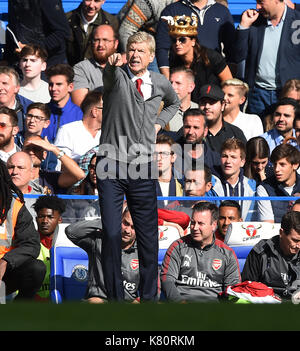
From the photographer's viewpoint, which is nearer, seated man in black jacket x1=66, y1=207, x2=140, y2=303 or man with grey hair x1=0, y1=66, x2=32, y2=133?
seated man in black jacket x1=66, y1=207, x2=140, y2=303

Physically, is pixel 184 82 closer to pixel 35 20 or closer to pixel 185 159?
pixel 185 159

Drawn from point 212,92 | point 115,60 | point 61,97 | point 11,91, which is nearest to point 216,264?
point 115,60

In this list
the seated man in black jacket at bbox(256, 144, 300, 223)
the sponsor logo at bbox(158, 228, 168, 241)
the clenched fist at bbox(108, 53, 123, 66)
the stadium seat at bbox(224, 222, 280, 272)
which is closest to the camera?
the clenched fist at bbox(108, 53, 123, 66)

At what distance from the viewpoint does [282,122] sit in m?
8.37

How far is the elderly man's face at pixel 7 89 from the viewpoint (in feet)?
26.5

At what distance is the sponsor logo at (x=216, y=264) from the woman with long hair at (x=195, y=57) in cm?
299

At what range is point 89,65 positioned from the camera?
334 inches

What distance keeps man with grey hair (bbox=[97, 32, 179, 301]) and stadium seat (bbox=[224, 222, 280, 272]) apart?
138cm

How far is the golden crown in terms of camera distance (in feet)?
27.7

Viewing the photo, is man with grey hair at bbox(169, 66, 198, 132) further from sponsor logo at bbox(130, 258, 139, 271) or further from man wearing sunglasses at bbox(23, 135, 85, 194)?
sponsor logo at bbox(130, 258, 139, 271)

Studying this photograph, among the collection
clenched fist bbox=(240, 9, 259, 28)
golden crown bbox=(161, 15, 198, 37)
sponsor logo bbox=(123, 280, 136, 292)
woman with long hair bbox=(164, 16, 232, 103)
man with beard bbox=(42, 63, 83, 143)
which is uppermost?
clenched fist bbox=(240, 9, 259, 28)

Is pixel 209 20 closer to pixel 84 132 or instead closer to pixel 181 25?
pixel 181 25

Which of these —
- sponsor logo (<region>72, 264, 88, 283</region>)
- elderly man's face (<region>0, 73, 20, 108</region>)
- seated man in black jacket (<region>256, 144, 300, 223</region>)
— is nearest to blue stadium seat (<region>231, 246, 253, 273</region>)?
seated man in black jacket (<region>256, 144, 300, 223</region>)

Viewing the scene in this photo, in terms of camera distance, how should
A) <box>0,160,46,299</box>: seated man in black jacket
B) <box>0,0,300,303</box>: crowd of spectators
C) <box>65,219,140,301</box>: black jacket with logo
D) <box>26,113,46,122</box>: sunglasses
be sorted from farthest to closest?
1. <box>26,113,46,122</box>: sunglasses
2. <box>0,0,300,303</box>: crowd of spectators
3. <box>65,219,140,301</box>: black jacket with logo
4. <box>0,160,46,299</box>: seated man in black jacket
